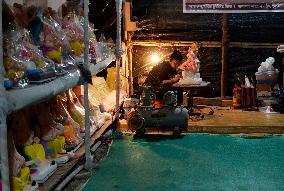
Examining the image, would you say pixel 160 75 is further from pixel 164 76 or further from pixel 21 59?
pixel 21 59

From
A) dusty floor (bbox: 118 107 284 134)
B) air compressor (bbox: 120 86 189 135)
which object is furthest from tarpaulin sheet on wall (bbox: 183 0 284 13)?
air compressor (bbox: 120 86 189 135)

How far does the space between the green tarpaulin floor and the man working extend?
1.55 metres

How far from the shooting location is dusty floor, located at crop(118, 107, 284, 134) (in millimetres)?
6680

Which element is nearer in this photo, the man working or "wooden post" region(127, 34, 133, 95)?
the man working

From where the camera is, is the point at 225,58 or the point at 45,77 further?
the point at 225,58

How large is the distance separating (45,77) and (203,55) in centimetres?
656

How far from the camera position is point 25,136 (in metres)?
3.81

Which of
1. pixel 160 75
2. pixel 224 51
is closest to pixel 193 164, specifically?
pixel 160 75

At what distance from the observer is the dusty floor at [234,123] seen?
6680mm

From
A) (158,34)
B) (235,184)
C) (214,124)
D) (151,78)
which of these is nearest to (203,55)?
(158,34)

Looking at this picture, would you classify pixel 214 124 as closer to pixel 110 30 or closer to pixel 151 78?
pixel 151 78

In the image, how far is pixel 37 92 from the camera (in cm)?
277

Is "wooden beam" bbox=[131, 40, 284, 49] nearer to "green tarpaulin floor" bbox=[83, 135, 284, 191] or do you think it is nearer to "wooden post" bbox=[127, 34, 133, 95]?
"wooden post" bbox=[127, 34, 133, 95]

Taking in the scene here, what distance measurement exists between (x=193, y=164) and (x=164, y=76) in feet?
10.2
